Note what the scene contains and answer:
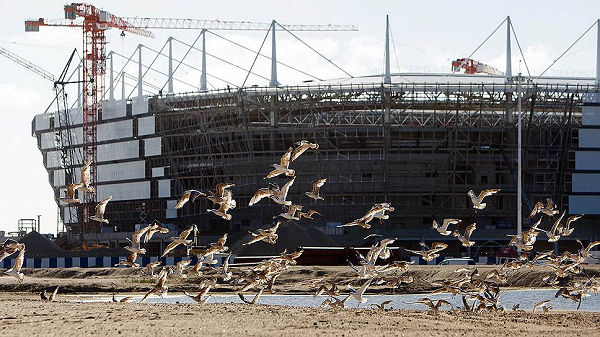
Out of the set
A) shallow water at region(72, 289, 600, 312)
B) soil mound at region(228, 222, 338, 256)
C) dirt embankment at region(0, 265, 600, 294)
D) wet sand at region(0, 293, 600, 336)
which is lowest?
soil mound at region(228, 222, 338, 256)

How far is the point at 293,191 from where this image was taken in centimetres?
11406

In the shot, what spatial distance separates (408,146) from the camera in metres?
109

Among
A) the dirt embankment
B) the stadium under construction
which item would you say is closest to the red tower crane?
the stadium under construction

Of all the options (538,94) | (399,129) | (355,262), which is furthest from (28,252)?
(538,94)

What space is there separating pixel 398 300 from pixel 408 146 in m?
63.8

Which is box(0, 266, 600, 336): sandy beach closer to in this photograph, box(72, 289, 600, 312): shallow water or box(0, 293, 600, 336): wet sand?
box(0, 293, 600, 336): wet sand

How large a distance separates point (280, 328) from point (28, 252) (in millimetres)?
66839

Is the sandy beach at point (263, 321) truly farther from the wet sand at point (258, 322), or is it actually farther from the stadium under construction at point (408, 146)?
the stadium under construction at point (408, 146)

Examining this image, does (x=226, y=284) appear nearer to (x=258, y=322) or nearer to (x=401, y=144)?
(x=258, y=322)

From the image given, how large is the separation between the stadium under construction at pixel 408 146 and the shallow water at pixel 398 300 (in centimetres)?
5210

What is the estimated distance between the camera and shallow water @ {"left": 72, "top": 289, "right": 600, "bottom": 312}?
42344 millimetres

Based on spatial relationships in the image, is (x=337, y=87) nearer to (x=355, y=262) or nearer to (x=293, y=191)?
(x=293, y=191)

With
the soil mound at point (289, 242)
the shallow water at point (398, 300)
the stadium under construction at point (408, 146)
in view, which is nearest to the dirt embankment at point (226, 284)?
the shallow water at point (398, 300)

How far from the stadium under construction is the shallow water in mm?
52105
